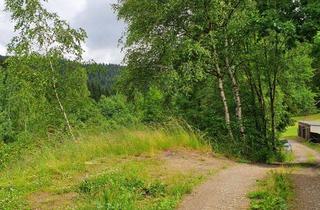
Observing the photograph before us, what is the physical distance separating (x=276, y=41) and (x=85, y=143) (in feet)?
40.6

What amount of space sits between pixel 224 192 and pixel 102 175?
2.95m

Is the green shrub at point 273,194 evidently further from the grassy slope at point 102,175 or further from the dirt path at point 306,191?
the grassy slope at point 102,175

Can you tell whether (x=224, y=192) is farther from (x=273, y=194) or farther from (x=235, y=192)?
(x=273, y=194)

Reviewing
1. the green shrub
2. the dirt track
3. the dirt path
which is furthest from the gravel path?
the dirt path

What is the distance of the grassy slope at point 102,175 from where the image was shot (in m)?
9.93

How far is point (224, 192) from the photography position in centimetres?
1080

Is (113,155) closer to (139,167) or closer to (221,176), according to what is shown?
(139,167)

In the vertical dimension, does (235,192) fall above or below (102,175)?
below

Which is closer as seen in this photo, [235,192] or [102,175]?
[235,192]

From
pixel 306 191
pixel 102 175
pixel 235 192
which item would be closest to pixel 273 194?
pixel 235 192

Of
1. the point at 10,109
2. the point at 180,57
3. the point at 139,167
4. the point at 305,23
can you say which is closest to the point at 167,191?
the point at 139,167

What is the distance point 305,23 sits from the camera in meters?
14.7

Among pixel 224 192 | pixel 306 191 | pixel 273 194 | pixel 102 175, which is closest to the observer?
pixel 273 194

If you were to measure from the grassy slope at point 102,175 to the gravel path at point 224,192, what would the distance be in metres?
0.32
